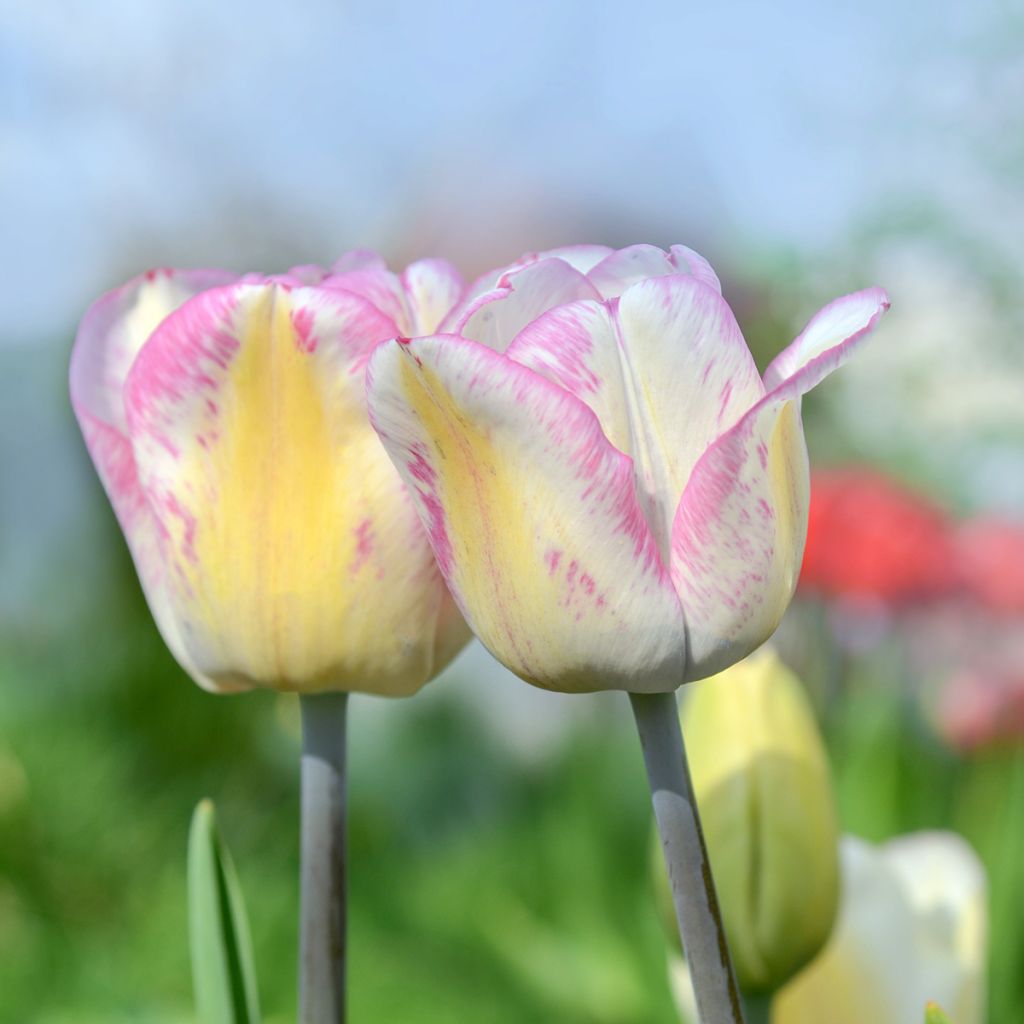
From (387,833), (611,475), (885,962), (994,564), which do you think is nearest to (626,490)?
(611,475)

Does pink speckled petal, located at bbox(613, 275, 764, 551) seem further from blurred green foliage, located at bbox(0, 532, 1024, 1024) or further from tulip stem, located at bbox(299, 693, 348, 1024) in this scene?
blurred green foliage, located at bbox(0, 532, 1024, 1024)

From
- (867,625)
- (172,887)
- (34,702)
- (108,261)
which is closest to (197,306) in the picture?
(867,625)

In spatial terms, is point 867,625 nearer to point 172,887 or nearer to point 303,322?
point 172,887

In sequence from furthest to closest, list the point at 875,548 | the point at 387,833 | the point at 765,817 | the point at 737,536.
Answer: the point at 387,833
the point at 875,548
the point at 765,817
the point at 737,536

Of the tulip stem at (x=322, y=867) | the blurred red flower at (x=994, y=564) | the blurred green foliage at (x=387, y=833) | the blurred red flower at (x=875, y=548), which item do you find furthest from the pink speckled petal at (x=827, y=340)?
the blurred red flower at (x=994, y=564)

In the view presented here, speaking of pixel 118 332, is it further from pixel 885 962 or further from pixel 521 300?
pixel 885 962

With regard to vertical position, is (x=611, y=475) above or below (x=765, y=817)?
above
